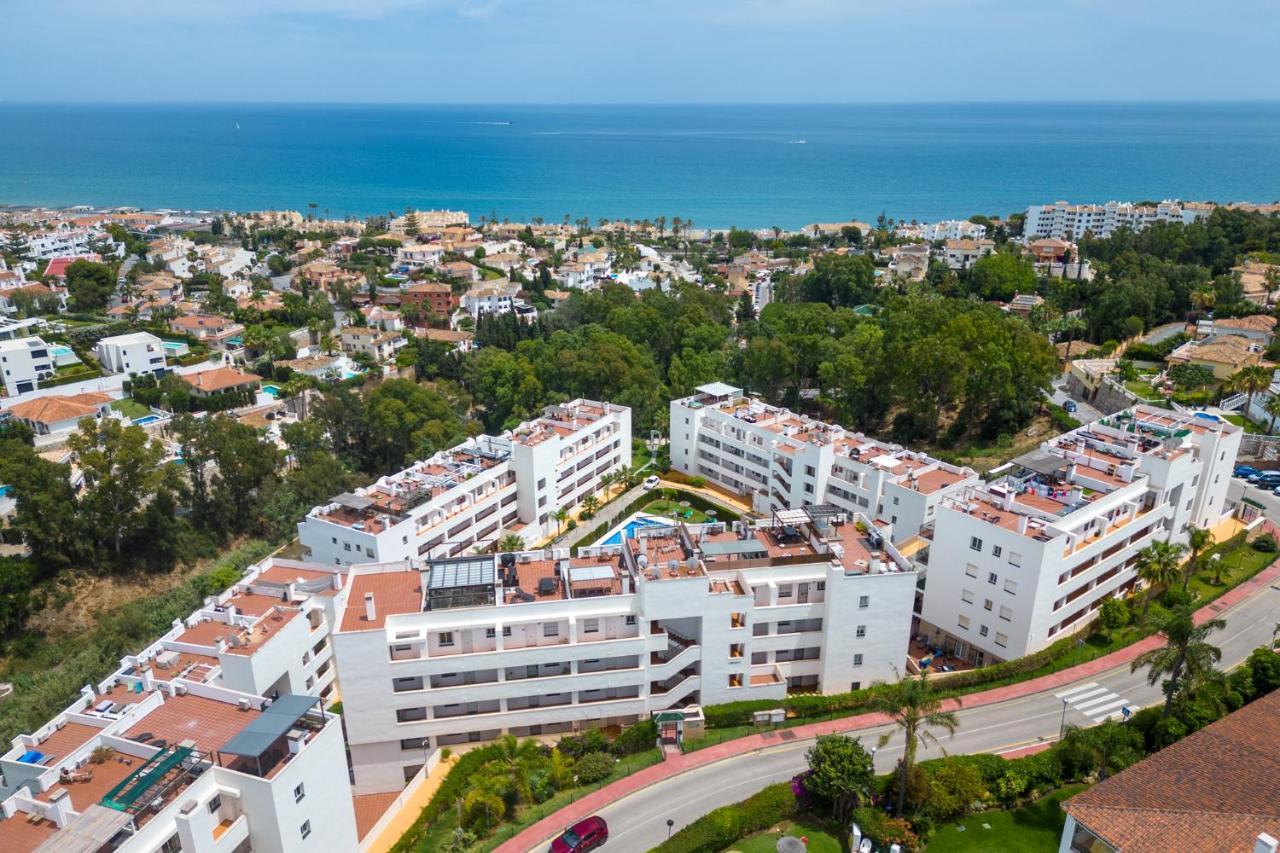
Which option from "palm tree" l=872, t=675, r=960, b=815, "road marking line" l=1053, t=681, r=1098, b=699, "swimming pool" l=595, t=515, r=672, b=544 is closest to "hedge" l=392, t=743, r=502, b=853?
"palm tree" l=872, t=675, r=960, b=815

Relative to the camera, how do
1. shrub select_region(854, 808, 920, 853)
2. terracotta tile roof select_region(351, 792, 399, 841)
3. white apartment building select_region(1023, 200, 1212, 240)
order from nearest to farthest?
shrub select_region(854, 808, 920, 853)
terracotta tile roof select_region(351, 792, 399, 841)
white apartment building select_region(1023, 200, 1212, 240)

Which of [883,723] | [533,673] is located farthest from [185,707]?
[883,723]

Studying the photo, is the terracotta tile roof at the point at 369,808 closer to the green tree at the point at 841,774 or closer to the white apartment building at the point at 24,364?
the green tree at the point at 841,774

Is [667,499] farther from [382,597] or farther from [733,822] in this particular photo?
[733,822]

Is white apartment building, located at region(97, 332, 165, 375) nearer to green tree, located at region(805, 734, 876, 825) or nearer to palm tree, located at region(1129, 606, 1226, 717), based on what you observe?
green tree, located at region(805, 734, 876, 825)

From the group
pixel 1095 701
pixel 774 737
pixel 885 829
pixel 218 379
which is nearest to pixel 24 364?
pixel 218 379

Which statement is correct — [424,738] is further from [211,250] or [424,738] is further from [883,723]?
[211,250]

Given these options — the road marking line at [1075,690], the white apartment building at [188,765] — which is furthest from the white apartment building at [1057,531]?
the white apartment building at [188,765]
